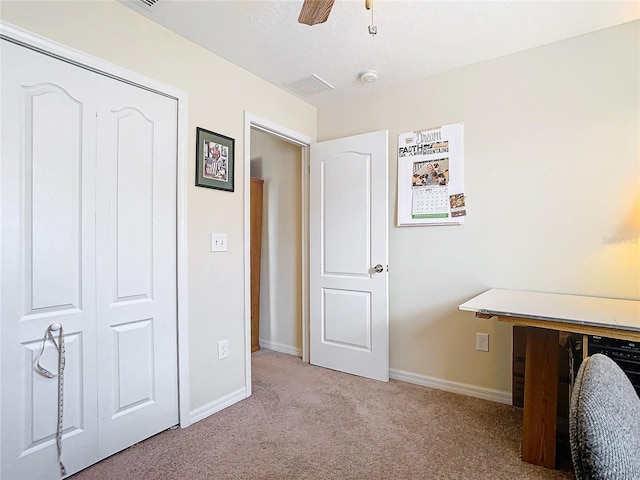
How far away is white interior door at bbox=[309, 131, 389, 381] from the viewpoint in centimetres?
279

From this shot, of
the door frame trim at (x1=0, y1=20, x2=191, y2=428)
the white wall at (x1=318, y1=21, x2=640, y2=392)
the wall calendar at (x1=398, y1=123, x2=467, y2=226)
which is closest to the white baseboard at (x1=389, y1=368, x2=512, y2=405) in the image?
the white wall at (x1=318, y1=21, x2=640, y2=392)

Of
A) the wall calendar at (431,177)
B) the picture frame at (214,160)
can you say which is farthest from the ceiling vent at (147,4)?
the wall calendar at (431,177)

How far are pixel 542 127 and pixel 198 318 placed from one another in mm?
2540

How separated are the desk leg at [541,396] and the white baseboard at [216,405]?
1.75m

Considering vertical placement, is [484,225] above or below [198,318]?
above

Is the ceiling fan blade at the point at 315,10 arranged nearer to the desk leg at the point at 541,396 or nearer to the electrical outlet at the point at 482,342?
the desk leg at the point at 541,396

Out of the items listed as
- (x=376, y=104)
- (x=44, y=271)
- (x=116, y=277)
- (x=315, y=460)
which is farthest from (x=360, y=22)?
(x=315, y=460)

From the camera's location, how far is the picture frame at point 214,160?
2.22m

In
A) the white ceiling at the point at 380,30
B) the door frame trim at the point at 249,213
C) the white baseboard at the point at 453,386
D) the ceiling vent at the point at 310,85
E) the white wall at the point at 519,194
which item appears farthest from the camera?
the ceiling vent at the point at 310,85

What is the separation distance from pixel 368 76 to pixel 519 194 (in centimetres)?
136

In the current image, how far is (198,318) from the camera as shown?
2.23 metres

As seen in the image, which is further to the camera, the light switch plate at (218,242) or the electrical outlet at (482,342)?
the electrical outlet at (482,342)

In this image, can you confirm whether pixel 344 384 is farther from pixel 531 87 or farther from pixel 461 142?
pixel 531 87

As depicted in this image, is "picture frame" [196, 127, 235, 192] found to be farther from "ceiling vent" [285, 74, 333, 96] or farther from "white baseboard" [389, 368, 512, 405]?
"white baseboard" [389, 368, 512, 405]
